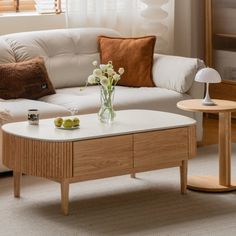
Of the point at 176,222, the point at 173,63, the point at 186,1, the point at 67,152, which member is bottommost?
the point at 176,222

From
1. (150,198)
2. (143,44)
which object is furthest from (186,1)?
(150,198)

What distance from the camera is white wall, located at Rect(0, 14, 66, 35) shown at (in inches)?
243

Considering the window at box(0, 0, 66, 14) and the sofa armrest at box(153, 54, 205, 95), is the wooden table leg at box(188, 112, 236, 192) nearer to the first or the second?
the sofa armrest at box(153, 54, 205, 95)

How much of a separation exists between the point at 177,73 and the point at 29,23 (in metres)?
1.40

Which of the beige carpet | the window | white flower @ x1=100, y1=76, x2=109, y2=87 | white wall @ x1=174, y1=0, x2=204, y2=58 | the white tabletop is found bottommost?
the beige carpet

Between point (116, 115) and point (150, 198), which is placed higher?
point (116, 115)

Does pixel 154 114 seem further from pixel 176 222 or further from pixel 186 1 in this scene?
pixel 186 1

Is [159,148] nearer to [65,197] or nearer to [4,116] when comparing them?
[65,197]

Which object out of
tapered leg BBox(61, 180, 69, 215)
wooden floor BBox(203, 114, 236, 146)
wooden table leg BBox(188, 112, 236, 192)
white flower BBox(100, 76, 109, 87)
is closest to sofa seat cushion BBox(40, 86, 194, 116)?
wooden floor BBox(203, 114, 236, 146)

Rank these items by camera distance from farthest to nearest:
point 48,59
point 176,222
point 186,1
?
point 186,1 → point 48,59 → point 176,222

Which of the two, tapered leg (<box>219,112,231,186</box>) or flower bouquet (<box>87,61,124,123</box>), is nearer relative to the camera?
flower bouquet (<box>87,61,124,123</box>)

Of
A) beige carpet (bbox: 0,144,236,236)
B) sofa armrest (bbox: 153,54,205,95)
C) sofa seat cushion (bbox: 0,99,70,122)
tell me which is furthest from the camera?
sofa armrest (bbox: 153,54,205,95)

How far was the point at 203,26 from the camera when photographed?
723 centimetres

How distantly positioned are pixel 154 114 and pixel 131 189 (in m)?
0.49
